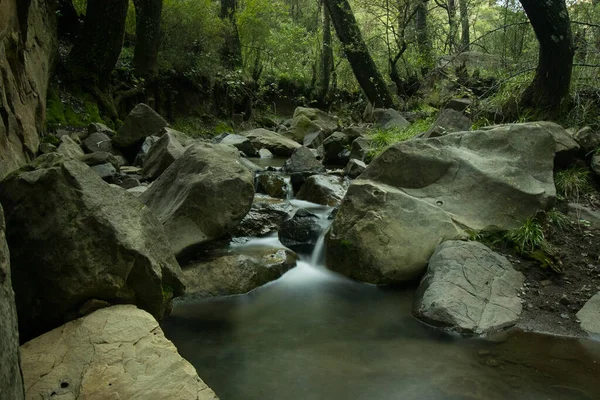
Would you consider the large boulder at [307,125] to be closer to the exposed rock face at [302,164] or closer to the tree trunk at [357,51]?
the tree trunk at [357,51]

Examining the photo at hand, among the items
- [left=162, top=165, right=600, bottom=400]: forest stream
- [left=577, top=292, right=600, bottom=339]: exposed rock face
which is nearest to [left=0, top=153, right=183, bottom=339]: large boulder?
[left=162, top=165, right=600, bottom=400]: forest stream

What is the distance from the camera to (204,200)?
5.14 metres

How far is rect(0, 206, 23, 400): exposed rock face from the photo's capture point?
184 centimetres

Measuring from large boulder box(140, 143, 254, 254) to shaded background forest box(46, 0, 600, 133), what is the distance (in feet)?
13.5

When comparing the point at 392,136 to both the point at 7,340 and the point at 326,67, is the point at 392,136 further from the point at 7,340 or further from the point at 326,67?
→ the point at 326,67

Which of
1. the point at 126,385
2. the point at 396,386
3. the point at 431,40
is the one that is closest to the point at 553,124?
the point at 396,386

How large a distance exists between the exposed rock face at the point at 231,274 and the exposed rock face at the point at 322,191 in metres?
2.16

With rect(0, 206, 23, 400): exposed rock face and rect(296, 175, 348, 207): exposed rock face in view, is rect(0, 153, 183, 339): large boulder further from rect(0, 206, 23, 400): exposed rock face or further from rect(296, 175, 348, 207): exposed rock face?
rect(296, 175, 348, 207): exposed rock face

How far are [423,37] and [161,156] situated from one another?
1155 cm

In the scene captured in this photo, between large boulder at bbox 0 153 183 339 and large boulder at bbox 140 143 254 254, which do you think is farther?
large boulder at bbox 140 143 254 254

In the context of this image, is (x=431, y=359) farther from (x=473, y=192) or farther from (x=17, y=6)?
(x=17, y=6)

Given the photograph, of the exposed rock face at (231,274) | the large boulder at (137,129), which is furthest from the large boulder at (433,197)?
the large boulder at (137,129)

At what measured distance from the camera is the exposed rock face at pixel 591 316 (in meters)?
4.07

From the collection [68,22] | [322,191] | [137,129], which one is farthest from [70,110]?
[322,191]
